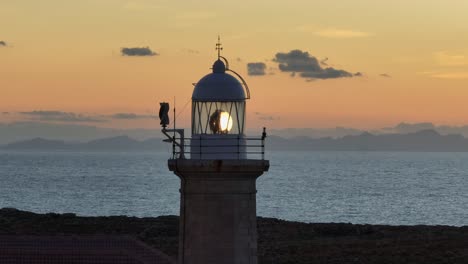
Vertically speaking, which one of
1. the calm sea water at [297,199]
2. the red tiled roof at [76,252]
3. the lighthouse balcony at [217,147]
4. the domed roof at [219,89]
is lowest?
the calm sea water at [297,199]

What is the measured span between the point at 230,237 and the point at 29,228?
30406 mm

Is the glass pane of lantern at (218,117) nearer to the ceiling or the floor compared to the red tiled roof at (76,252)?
nearer to the ceiling

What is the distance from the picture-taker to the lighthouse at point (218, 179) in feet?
51.7

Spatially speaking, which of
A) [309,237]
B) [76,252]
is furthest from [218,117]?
[309,237]

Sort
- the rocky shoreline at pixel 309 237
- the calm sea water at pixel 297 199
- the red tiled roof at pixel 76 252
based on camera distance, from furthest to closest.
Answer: the calm sea water at pixel 297 199 → the rocky shoreline at pixel 309 237 → the red tiled roof at pixel 76 252

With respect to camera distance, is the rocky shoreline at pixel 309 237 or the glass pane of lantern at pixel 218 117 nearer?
the glass pane of lantern at pixel 218 117

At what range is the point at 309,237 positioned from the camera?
147ft

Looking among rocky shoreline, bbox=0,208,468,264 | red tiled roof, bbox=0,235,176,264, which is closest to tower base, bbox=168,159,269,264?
red tiled roof, bbox=0,235,176,264

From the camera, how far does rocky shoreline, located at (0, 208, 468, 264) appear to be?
37719 millimetres

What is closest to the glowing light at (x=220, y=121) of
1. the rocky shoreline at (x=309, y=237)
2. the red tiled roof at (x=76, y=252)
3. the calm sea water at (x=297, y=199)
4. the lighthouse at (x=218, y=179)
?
the lighthouse at (x=218, y=179)

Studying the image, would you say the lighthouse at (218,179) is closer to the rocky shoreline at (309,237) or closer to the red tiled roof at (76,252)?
the red tiled roof at (76,252)

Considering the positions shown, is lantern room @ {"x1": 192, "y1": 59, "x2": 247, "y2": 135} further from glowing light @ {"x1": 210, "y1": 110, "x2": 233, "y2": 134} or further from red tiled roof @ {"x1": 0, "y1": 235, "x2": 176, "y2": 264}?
red tiled roof @ {"x1": 0, "y1": 235, "x2": 176, "y2": 264}

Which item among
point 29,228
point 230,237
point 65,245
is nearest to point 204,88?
point 230,237

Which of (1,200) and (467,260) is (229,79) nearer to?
(467,260)
